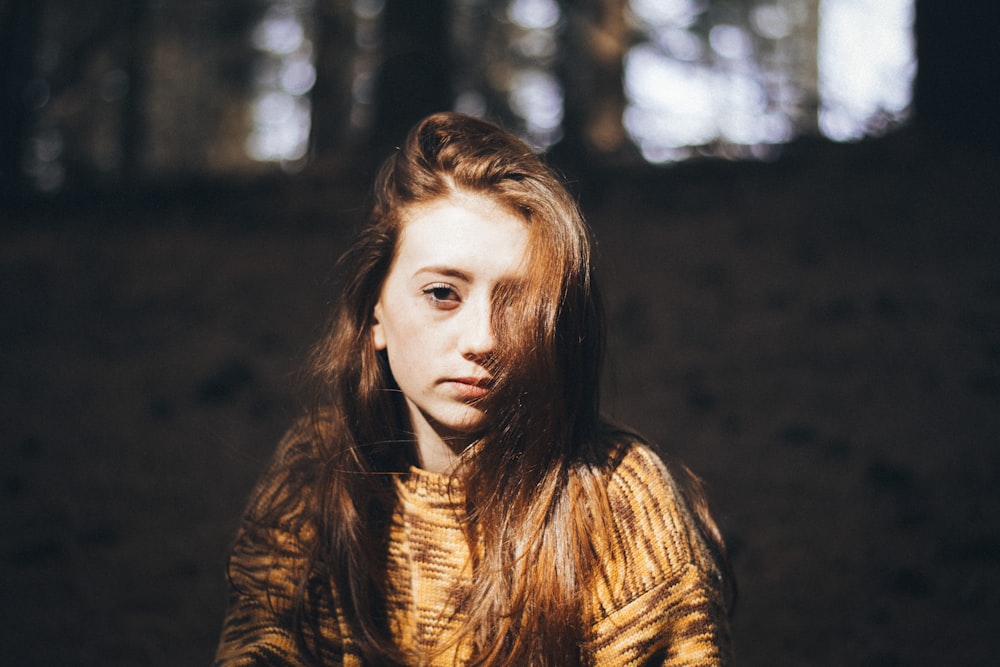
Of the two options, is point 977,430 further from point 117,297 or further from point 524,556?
point 117,297

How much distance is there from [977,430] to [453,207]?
3272 mm

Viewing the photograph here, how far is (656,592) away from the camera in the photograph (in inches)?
62.9

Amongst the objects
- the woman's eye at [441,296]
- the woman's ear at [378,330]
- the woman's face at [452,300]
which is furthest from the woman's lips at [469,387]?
the woman's ear at [378,330]

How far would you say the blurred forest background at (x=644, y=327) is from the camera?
2.98m

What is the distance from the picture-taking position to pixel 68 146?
12.2 meters

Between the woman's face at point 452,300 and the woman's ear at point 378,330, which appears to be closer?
the woman's face at point 452,300

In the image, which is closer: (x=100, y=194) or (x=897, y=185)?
(x=897, y=185)

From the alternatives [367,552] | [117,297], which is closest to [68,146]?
[117,297]

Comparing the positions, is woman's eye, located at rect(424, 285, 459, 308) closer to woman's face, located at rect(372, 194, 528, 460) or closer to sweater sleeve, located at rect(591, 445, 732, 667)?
woman's face, located at rect(372, 194, 528, 460)

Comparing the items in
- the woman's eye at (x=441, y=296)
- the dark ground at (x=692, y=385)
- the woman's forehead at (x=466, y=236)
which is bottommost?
the dark ground at (x=692, y=385)

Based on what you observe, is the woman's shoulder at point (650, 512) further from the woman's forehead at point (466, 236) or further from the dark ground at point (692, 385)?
the dark ground at point (692, 385)

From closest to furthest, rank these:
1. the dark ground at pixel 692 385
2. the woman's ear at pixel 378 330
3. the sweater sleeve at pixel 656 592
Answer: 1. the sweater sleeve at pixel 656 592
2. the woman's ear at pixel 378 330
3. the dark ground at pixel 692 385

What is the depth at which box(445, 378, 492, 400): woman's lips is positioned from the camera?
1.61m

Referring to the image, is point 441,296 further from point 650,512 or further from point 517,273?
point 650,512
